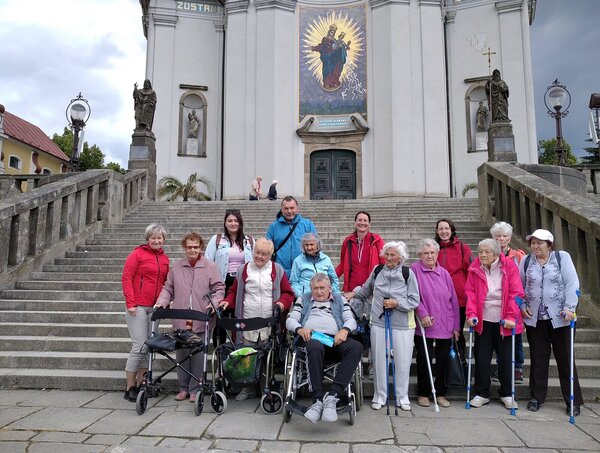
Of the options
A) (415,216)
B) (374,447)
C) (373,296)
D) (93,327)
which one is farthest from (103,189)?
(374,447)

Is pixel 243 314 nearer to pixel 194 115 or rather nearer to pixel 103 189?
pixel 103 189

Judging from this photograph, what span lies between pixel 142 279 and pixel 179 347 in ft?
2.60

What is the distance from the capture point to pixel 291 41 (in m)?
21.5

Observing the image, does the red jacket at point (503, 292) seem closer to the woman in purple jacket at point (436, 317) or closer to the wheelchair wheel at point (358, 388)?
the woman in purple jacket at point (436, 317)

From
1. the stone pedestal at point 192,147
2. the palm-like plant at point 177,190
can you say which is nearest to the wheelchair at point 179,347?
the palm-like plant at point 177,190

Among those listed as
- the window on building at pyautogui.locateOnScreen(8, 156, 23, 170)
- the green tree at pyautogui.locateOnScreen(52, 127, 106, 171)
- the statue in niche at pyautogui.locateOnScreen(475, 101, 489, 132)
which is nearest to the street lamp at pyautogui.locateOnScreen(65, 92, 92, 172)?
the statue in niche at pyautogui.locateOnScreen(475, 101, 489, 132)

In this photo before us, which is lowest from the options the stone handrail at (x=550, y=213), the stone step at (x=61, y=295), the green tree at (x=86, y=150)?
the stone step at (x=61, y=295)

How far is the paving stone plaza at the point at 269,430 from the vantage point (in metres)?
3.41

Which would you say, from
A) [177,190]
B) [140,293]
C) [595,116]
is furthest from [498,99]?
[177,190]

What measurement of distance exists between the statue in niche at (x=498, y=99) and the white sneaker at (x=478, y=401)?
9679 mm

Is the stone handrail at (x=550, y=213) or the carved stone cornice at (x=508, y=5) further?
the carved stone cornice at (x=508, y=5)

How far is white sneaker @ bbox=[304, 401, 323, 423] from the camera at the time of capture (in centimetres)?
364

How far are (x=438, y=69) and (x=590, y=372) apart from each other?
17793 mm

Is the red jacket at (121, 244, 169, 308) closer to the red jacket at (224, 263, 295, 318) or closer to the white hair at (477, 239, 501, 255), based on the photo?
the red jacket at (224, 263, 295, 318)
